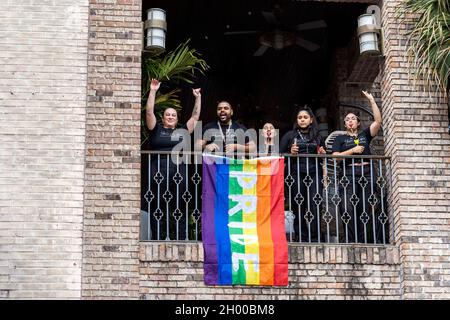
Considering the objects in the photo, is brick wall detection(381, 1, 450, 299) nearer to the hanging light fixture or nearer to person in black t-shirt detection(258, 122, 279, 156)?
person in black t-shirt detection(258, 122, 279, 156)

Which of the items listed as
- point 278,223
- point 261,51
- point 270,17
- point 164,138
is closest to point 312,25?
point 270,17

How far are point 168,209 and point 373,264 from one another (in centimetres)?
255

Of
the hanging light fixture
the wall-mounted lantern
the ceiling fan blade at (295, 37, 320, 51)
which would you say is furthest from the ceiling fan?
the hanging light fixture

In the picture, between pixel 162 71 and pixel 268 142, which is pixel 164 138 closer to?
pixel 162 71

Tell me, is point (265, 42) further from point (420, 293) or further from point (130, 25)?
point (420, 293)

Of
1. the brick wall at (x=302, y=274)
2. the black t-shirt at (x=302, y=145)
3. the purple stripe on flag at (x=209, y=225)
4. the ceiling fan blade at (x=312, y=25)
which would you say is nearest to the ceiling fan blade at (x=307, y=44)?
the ceiling fan blade at (x=312, y=25)

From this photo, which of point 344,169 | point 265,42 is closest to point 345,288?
point 344,169

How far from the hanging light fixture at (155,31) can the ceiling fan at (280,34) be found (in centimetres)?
379

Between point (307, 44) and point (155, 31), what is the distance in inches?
179

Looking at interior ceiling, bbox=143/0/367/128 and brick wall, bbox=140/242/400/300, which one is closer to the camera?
brick wall, bbox=140/242/400/300

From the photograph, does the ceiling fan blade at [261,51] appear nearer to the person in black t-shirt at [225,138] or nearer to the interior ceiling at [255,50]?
the interior ceiling at [255,50]

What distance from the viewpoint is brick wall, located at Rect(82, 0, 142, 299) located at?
14461 mm

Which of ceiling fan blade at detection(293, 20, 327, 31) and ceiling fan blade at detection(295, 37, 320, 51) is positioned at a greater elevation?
ceiling fan blade at detection(293, 20, 327, 31)

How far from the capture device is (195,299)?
47.3 ft
